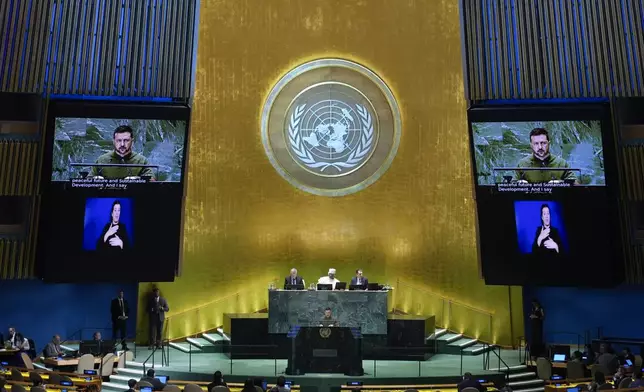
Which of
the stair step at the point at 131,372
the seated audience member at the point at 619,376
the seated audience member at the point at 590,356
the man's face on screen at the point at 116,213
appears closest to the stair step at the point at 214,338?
the stair step at the point at 131,372

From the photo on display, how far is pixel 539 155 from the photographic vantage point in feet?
53.0

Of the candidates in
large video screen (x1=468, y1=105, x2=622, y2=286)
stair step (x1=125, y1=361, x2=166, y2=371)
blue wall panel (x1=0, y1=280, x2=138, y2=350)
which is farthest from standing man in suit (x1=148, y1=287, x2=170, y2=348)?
large video screen (x1=468, y1=105, x2=622, y2=286)

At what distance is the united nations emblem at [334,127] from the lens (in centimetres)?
1839

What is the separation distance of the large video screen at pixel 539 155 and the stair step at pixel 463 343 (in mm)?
3404

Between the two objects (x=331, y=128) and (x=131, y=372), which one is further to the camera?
(x=331, y=128)

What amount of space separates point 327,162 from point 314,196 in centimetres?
84

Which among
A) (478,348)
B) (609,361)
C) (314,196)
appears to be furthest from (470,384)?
(314,196)

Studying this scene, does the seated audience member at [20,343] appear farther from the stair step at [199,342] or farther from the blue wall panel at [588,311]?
the blue wall panel at [588,311]

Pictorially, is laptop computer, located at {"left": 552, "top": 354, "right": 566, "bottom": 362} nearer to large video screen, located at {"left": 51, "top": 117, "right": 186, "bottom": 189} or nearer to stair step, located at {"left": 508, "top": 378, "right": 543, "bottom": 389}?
stair step, located at {"left": 508, "top": 378, "right": 543, "bottom": 389}

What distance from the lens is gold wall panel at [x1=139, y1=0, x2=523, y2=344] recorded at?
18062 millimetres

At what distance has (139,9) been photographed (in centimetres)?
1712

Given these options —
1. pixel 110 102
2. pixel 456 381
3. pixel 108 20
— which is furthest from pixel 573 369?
pixel 108 20

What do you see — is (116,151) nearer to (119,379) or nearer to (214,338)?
(214,338)

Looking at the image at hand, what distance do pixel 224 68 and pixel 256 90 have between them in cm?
88
